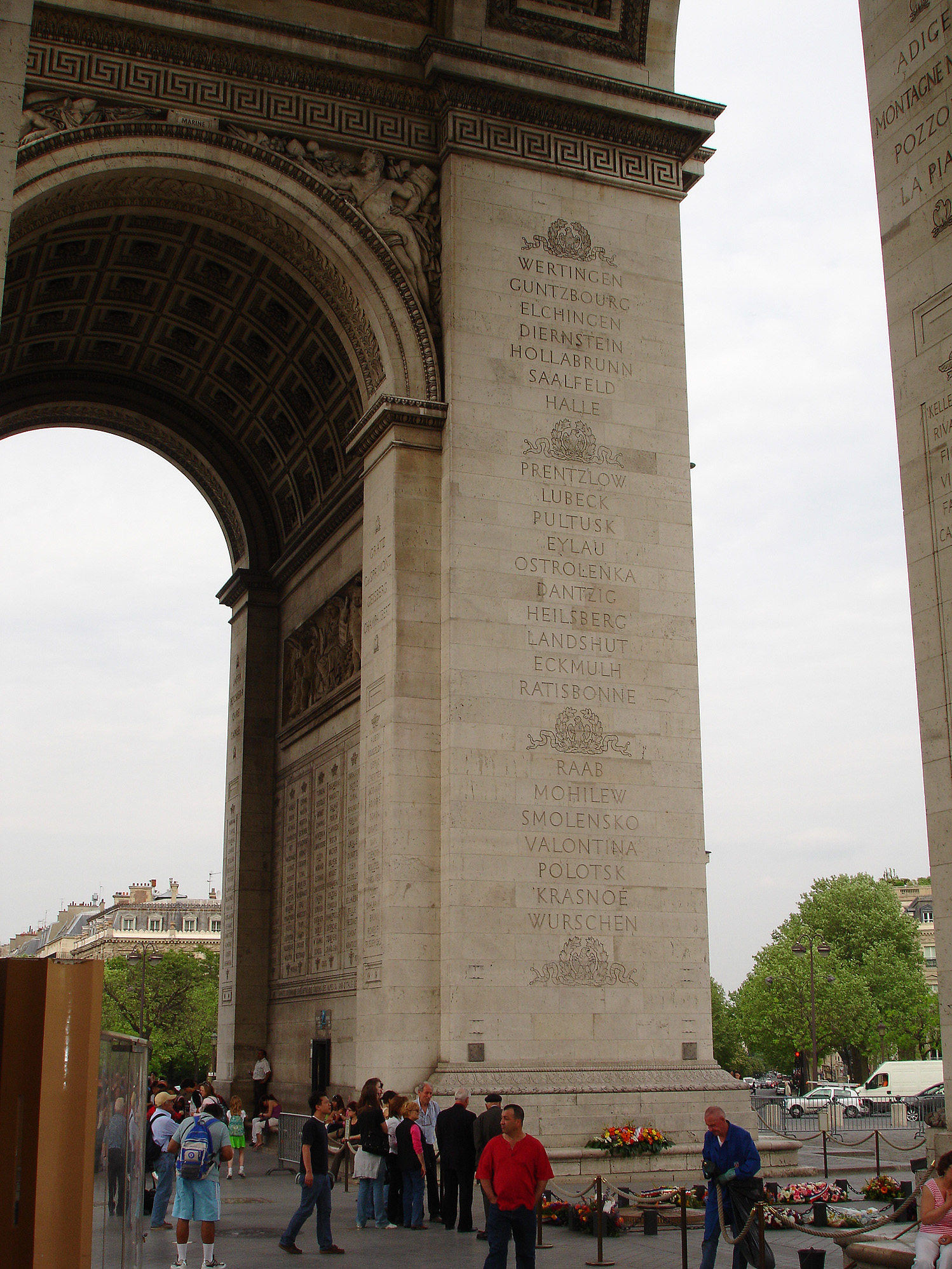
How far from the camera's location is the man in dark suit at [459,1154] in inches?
615

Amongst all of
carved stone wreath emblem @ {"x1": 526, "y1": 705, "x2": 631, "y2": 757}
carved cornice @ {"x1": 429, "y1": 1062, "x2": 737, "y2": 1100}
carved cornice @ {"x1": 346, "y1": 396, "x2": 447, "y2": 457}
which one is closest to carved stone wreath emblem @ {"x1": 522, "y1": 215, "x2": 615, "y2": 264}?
carved cornice @ {"x1": 346, "y1": 396, "x2": 447, "y2": 457}

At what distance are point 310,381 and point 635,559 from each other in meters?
8.08

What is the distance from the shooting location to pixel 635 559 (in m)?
22.5

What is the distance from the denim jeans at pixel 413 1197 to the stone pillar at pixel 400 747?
297cm

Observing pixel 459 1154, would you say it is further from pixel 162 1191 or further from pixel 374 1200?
pixel 162 1191

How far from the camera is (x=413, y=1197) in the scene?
16312 mm

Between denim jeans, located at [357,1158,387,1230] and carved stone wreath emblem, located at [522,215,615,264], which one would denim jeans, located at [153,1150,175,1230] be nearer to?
denim jeans, located at [357,1158,387,1230]

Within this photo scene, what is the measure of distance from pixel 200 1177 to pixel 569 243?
16.8 meters

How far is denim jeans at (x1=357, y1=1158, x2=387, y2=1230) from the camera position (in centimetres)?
1642

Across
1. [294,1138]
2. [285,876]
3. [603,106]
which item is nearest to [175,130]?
[603,106]

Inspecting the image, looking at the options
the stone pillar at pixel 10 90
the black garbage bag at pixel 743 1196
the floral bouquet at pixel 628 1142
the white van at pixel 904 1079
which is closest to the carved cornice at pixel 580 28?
the stone pillar at pixel 10 90

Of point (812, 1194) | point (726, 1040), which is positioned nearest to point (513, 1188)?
point (812, 1194)

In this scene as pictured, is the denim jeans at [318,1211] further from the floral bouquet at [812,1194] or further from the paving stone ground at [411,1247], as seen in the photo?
the floral bouquet at [812,1194]

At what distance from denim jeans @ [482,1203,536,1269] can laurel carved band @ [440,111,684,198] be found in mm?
17766
